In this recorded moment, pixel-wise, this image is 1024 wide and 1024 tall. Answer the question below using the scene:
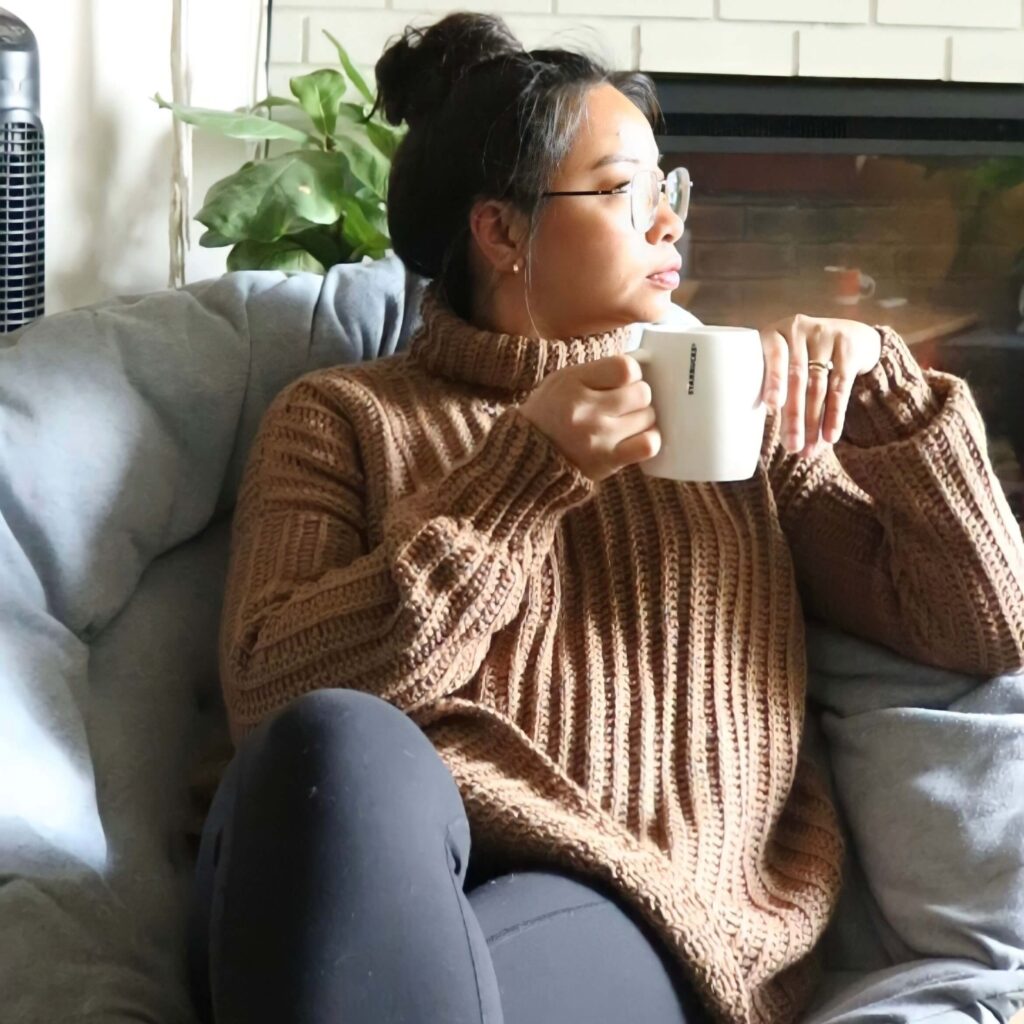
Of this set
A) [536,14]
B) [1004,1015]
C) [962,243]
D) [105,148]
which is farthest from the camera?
[962,243]

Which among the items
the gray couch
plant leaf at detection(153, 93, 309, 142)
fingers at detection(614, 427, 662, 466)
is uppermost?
plant leaf at detection(153, 93, 309, 142)

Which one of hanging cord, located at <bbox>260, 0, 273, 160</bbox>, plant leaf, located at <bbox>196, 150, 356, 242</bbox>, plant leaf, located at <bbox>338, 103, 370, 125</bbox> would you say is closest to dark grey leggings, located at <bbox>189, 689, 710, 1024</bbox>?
plant leaf, located at <bbox>196, 150, 356, 242</bbox>

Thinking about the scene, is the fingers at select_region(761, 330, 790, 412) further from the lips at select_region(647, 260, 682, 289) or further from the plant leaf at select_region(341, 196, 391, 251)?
the plant leaf at select_region(341, 196, 391, 251)

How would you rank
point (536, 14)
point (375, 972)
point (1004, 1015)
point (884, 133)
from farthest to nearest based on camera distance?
1. point (884, 133)
2. point (536, 14)
3. point (1004, 1015)
4. point (375, 972)

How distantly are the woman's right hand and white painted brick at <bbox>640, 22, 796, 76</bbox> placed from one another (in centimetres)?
103

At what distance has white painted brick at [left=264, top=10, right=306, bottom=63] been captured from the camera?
1.76m

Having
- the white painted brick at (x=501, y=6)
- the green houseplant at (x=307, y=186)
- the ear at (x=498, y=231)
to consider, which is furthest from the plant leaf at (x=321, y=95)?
the ear at (x=498, y=231)

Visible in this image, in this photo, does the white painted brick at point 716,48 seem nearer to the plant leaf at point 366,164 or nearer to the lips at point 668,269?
the plant leaf at point 366,164

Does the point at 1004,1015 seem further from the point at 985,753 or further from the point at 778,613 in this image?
the point at 778,613

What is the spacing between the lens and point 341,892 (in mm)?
699

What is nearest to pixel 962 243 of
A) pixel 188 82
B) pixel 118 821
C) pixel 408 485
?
pixel 188 82

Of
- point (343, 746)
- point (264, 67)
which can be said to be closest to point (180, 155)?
point (264, 67)

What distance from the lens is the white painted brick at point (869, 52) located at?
Answer: 1839 mm

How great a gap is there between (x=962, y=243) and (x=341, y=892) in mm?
1723
